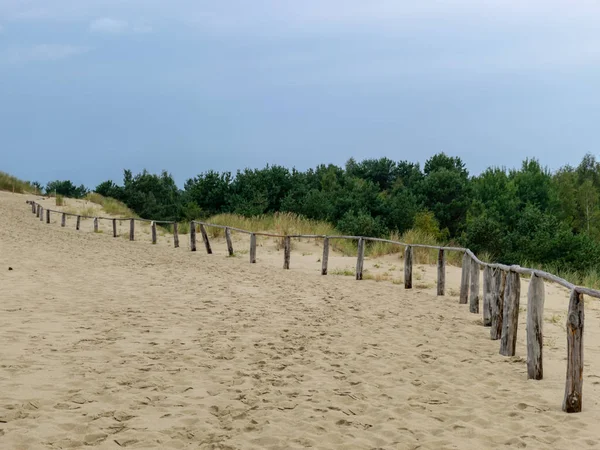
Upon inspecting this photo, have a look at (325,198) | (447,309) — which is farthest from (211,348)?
(325,198)

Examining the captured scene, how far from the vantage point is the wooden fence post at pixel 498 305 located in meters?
8.94

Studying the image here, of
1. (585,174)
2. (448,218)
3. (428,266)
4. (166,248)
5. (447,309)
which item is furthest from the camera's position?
(585,174)

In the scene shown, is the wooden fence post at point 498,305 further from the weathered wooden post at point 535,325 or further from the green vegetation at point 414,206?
the green vegetation at point 414,206

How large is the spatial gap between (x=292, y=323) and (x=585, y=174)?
6984 centimetres

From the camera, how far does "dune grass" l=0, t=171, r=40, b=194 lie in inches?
2156

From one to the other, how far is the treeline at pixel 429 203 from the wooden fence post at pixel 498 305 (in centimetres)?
1609

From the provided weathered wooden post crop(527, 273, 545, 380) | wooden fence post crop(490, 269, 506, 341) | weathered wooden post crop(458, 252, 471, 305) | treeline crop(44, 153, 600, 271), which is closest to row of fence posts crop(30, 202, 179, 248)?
treeline crop(44, 153, 600, 271)

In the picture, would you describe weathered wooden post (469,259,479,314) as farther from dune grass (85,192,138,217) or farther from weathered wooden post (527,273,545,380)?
dune grass (85,192,138,217)

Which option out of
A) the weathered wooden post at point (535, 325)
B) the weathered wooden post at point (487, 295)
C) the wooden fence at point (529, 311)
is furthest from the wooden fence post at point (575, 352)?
the weathered wooden post at point (487, 295)

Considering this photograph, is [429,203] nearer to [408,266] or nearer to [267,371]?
[408,266]

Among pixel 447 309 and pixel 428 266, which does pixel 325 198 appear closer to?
pixel 428 266

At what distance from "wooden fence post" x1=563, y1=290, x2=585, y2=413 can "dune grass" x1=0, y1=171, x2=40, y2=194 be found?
56154mm

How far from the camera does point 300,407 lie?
5727 millimetres

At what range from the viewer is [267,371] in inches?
275
